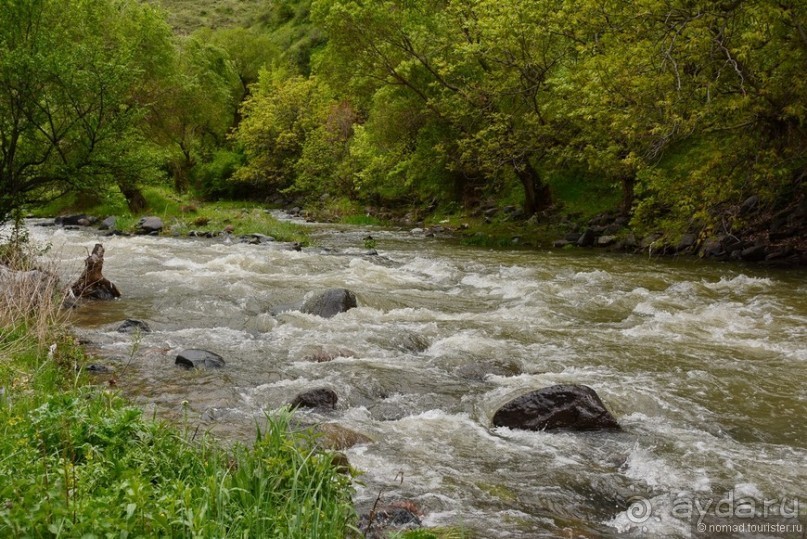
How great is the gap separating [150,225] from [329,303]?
50.6 feet

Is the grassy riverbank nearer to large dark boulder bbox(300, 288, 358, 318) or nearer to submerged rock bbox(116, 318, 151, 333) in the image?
submerged rock bbox(116, 318, 151, 333)

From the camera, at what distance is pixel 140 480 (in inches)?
147

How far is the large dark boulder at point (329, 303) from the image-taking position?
1200cm

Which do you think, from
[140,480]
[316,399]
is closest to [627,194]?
[316,399]

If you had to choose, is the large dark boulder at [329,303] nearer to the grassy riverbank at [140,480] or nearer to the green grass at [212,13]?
the grassy riverbank at [140,480]

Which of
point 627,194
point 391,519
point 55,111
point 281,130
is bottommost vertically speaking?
point 391,519

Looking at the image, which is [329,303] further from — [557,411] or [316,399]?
[557,411]

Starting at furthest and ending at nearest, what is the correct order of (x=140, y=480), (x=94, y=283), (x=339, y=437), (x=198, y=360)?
(x=94, y=283), (x=198, y=360), (x=339, y=437), (x=140, y=480)

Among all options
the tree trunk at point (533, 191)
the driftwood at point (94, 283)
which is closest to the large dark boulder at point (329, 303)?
the driftwood at point (94, 283)

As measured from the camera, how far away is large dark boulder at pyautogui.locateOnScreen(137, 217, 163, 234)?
24.6 metres

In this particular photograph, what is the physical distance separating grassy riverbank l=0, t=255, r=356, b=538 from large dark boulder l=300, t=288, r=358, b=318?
6504 mm

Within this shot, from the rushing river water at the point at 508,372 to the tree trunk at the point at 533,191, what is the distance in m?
8.24

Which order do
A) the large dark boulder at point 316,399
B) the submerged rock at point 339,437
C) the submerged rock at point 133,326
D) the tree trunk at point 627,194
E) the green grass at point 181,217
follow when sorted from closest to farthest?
the submerged rock at point 339,437, the large dark boulder at point 316,399, the submerged rock at point 133,326, the tree trunk at point 627,194, the green grass at point 181,217

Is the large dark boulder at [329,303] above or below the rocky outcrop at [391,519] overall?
below
